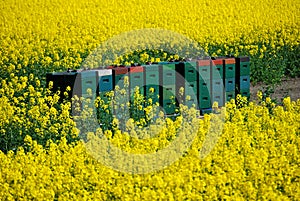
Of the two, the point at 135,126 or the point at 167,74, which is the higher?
the point at 167,74

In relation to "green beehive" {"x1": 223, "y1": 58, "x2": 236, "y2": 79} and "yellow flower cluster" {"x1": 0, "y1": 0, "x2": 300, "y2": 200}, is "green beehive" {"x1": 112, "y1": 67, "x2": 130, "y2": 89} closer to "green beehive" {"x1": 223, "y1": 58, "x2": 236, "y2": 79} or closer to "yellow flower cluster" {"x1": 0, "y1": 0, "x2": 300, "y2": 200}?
"yellow flower cluster" {"x1": 0, "y1": 0, "x2": 300, "y2": 200}

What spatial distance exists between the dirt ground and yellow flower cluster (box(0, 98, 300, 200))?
496cm

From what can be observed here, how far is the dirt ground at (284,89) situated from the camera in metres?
13.9

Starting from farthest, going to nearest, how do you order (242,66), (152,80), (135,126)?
(242,66) → (152,80) → (135,126)

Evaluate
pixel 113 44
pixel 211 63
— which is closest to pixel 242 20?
pixel 113 44

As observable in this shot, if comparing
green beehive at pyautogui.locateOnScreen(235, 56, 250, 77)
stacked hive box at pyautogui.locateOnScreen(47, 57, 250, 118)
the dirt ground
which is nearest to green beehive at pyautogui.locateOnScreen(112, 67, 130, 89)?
stacked hive box at pyautogui.locateOnScreen(47, 57, 250, 118)

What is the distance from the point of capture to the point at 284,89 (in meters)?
14.5

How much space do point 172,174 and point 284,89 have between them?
708 centimetres

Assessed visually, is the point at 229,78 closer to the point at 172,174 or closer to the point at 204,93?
the point at 204,93

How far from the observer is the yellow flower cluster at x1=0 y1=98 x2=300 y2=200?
7.40 m

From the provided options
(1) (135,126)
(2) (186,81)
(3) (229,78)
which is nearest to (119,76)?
(2) (186,81)

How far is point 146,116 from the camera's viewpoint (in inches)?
419

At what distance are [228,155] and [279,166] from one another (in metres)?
0.51

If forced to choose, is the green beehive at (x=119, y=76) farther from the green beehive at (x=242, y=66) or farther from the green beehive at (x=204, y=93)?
the green beehive at (x=242, y=66)
